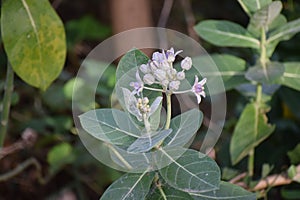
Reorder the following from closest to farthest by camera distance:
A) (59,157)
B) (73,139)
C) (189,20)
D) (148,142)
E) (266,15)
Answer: (148,142)
(266,15)
(59,157)
(73,139)
(189,20)

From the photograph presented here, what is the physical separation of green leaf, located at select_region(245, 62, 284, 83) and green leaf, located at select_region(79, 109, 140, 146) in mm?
273

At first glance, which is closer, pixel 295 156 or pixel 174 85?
pixel 174 85

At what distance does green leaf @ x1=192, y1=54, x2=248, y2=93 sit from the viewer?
96 centimetres

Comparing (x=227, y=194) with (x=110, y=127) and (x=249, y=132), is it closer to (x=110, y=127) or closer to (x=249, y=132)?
(x=110, y=127)

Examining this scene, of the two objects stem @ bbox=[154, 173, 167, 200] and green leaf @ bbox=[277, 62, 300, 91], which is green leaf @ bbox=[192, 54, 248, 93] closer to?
green leaf @ bbox=[277, 62, 300, 91]

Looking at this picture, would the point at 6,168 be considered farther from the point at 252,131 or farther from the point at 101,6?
the point at 101,6

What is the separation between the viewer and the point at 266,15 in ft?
2.89

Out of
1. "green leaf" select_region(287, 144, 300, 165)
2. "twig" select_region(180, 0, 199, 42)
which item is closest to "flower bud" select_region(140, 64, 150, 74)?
"green leaf" select_region(287, 144, 300, 165)

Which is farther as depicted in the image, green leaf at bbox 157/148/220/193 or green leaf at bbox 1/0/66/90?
green leaf at bbox 1/0/66/90

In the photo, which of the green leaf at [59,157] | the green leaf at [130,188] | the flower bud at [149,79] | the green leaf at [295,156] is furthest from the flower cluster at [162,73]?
the green leaf at [59,157]

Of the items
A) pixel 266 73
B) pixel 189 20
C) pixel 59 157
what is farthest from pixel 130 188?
pixel 189 20

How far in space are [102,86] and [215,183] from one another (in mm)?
791

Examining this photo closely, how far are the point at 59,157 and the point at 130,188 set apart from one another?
2.25 feet

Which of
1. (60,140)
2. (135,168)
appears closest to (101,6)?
(60,140)
